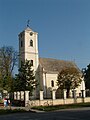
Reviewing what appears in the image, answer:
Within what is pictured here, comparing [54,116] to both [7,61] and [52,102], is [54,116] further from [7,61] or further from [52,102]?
[7,61]

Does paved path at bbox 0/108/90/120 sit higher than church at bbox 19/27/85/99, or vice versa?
church at bbox 19/27/85/99

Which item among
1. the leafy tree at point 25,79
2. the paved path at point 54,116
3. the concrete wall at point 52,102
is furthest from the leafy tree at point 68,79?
the paved path at point 54,116

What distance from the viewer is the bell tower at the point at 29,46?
58.5 meters

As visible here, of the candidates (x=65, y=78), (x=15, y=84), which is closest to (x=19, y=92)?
(x=15, y=84)

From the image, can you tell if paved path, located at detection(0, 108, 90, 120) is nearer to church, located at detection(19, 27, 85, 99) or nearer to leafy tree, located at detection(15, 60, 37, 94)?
leafy tree, located at detection(15, 60, 37, 94)

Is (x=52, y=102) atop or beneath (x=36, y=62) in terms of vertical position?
beneath

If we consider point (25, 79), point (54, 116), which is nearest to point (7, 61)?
point (25, 79)

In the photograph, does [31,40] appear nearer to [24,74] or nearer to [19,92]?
[24,74]

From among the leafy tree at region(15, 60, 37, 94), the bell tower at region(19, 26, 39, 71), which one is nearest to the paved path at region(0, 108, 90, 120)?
the leafy tree at region(15, 60, 37, 94)

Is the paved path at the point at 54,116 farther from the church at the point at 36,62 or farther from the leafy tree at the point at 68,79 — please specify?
the church at the point at 36,62

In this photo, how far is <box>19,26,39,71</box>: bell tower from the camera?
58500 millimetres

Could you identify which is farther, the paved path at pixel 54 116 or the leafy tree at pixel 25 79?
the leafy tree at pixel 25 79

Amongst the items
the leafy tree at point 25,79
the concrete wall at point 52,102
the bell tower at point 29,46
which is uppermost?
the bell tower at point 29,46

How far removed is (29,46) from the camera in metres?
59.1
